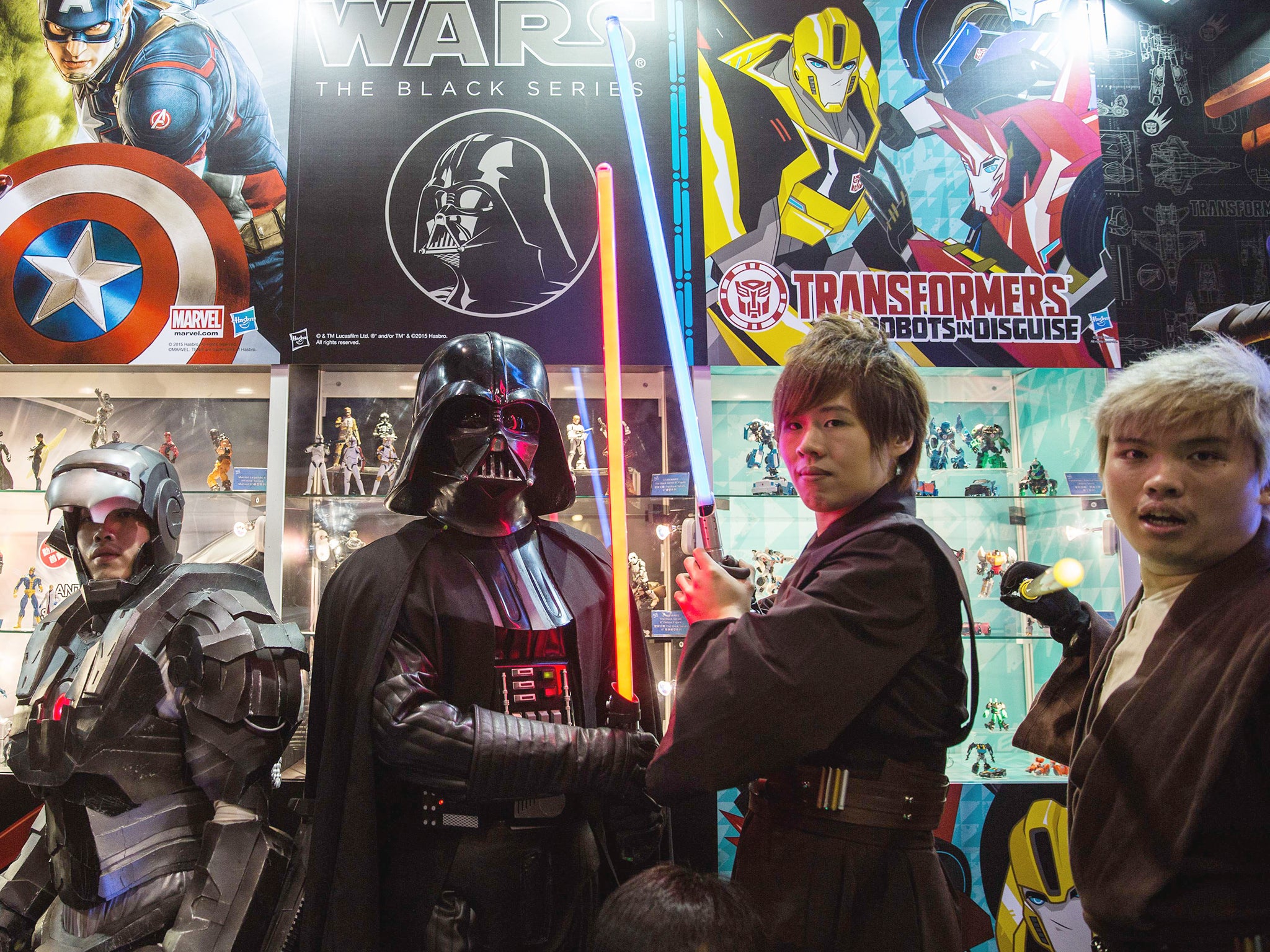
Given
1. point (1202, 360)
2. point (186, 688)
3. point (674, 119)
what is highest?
point (674, 119)

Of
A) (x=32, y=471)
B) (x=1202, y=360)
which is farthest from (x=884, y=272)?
(x=32, y=471)

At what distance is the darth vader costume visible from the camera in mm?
1862

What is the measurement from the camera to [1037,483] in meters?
3.60

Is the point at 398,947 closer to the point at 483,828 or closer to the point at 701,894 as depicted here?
the point at 483,828

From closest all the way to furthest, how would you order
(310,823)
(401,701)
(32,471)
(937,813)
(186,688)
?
(937,813) → (401,701) → (310,823) → (186,688) → (32,471)

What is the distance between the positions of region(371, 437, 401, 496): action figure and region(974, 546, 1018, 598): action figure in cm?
251

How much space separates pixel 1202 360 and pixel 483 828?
173cm

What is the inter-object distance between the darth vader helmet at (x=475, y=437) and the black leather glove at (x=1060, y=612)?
1.21 m

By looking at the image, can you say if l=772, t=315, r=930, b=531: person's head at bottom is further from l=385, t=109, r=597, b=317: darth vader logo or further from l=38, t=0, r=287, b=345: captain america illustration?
l=38, t=0, r=287, b=345: captain america illustration

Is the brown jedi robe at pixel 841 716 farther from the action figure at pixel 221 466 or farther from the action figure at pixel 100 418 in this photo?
the action figure at pixel 100 418

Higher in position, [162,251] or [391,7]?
[391,7]

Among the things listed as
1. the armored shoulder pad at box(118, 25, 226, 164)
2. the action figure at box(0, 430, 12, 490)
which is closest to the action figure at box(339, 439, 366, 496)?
the armored shoulder pad at box(118, 25, 226, 164)

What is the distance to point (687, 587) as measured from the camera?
170 centimetres

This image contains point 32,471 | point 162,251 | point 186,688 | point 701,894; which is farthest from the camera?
point 32,471
